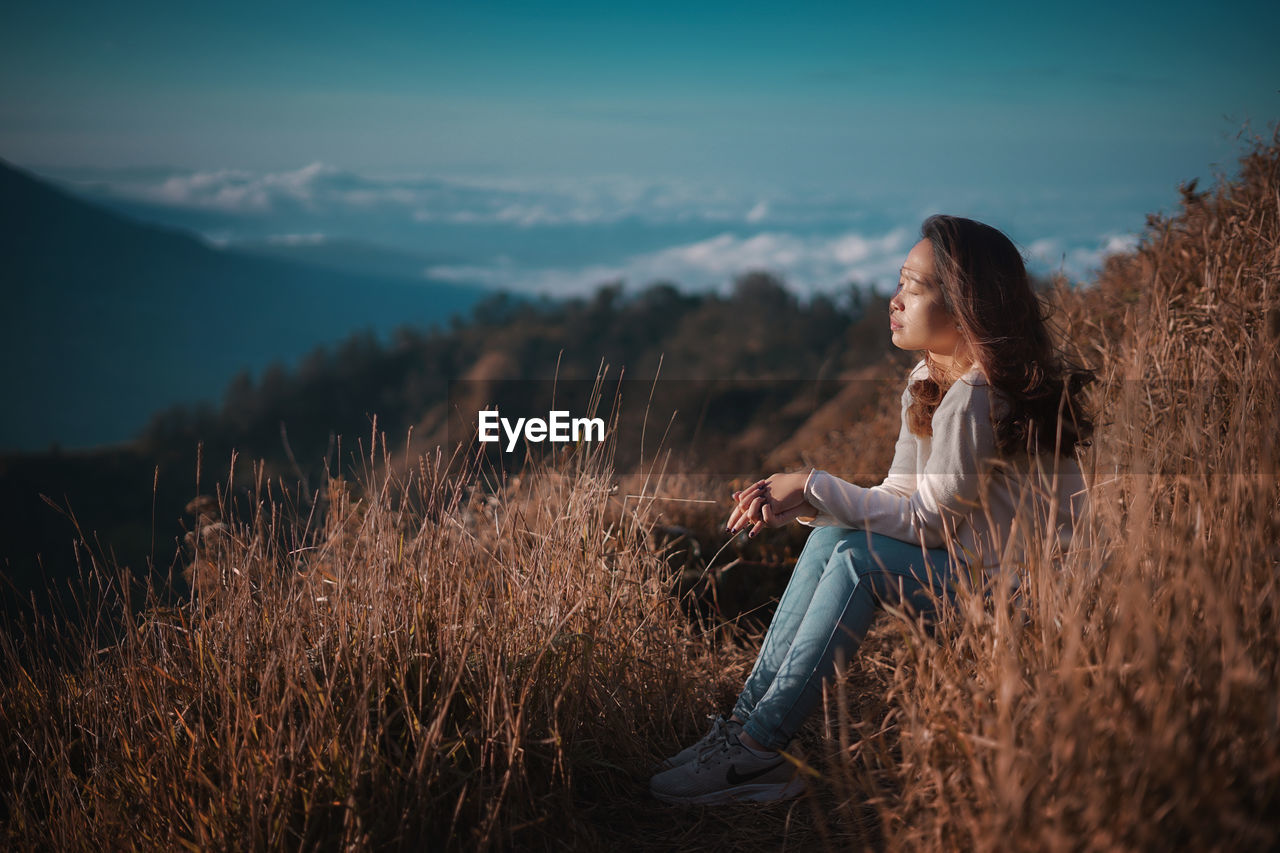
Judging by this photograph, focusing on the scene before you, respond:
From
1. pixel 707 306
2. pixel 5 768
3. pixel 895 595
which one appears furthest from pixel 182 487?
pixel 895 595

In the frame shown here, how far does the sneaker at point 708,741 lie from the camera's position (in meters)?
1.91

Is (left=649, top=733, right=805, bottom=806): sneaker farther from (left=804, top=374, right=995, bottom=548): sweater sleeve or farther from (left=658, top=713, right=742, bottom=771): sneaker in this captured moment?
(left=804, top=374, right=995, bottom=548): sweater sleeve

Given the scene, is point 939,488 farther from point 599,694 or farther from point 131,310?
point 131,310

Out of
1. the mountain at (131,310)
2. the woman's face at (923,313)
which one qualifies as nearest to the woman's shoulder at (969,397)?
the woman's face at (923,313)

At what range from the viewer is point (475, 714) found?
177 cm

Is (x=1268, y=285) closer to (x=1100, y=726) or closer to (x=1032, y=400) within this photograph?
(x=1032, y=400)

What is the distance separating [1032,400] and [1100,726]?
85 cm

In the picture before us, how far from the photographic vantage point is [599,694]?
2021mm

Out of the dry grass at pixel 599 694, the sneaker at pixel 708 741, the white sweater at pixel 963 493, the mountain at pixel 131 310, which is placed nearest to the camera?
the dry grass at pixel 599 694

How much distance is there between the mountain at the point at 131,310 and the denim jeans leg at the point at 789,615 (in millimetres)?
30902

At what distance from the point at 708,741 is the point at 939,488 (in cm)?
77

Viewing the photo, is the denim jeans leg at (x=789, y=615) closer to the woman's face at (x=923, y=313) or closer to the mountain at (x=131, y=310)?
the woman's face at (x=923, y=313)

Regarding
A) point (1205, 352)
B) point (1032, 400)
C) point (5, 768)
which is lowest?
point (5, 768)

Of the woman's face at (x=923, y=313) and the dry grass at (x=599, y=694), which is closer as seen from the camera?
the dry grass at (x=599, y=694)
